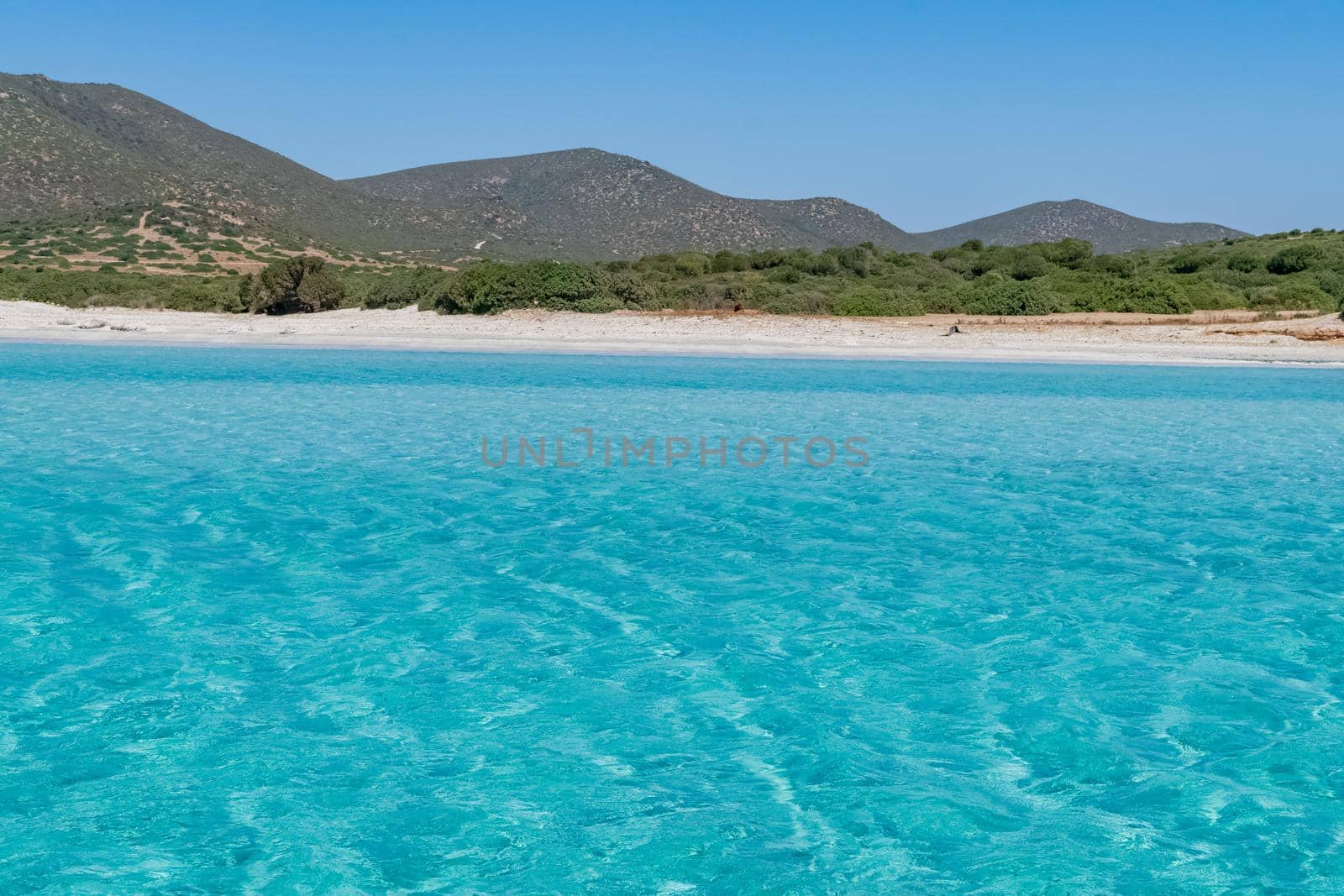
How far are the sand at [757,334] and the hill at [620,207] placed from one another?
44745mm

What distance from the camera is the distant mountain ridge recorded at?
69.8 m

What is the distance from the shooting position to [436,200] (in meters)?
88.9

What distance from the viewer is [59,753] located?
4.76 metres

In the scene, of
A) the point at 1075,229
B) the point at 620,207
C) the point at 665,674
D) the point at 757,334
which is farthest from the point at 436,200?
the point at 665,674

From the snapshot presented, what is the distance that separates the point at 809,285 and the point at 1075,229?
6445 centimetres

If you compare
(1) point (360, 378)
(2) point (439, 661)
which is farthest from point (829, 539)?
(1) point (360, 378)

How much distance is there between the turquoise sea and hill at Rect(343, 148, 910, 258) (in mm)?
65174

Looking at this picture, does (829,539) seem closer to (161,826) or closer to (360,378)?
(161,826)

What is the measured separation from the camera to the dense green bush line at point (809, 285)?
32312mm

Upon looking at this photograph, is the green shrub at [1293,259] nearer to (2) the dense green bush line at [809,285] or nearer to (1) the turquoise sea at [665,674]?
(2) the dense green bush line at [809,285]

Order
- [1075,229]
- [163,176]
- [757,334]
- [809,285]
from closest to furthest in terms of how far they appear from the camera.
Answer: [757,334] < [809,285] < [163,176] < [1075,229]

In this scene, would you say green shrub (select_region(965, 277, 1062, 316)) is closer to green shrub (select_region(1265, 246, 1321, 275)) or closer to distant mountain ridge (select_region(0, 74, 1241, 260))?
green shrub (select_region(1265, 246, 1321, 275))

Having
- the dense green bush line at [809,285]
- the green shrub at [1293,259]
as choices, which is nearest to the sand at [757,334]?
the dense green bush line at [809,285]

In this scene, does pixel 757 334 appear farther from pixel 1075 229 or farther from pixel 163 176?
pixel 1075 229
